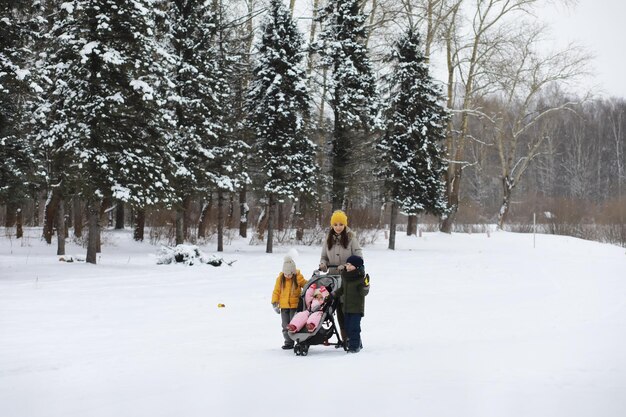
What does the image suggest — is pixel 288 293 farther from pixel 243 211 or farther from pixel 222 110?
pixel 243 211

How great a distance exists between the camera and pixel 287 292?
831cm

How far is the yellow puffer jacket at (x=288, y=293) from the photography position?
829 centimetres

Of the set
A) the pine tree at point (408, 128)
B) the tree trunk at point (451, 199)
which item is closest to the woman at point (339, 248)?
the pine tree at point (408, 128)

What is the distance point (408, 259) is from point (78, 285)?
1538cm

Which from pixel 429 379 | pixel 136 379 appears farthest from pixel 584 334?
pixel 136 379

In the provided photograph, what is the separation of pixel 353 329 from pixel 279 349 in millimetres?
1130

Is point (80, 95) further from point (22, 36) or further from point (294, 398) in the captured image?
point (294, 398)

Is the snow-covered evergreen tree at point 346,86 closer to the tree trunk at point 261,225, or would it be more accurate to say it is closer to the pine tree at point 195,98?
the tree trunk at point 261,225

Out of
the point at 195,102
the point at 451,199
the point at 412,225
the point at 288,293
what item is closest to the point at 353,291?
the point at 288,293

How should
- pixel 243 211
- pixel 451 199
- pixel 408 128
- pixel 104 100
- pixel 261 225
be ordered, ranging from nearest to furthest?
pixel 104 100 < pixel 408 128 < pixel 243 211 < pixel 261 225 < pixel 451 199

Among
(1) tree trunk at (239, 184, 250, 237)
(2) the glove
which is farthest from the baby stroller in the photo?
(1) tree trunk at (239, 184, 250, 237)

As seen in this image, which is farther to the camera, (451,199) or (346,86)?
(451,199)

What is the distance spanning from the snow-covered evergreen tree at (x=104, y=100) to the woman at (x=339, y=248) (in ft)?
38.6

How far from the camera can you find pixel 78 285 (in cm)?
1491
